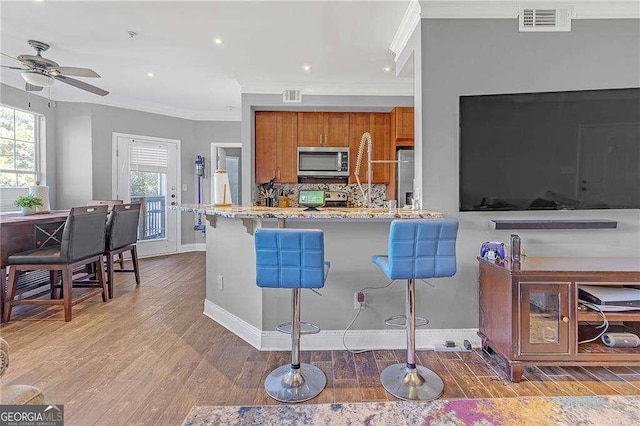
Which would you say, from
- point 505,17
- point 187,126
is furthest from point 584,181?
point 187,126

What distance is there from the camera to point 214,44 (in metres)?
3.23

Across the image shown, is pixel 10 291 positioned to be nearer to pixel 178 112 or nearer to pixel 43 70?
pixel 43 70

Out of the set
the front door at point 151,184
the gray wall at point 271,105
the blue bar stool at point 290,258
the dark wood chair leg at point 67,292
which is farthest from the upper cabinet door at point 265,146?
the blue bar stool at point 290,258

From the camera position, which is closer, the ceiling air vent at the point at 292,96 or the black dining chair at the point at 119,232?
the black dining chair at the point at 119,232

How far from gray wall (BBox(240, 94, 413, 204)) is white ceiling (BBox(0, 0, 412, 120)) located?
94 mm

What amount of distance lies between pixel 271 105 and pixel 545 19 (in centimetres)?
313

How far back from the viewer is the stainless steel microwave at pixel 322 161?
470 centimetres

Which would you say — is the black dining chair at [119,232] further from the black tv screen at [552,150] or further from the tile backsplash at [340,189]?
the black tv screen at [552,150]

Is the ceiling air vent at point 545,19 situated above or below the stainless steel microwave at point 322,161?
above

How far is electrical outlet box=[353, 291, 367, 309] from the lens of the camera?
2.39 metres

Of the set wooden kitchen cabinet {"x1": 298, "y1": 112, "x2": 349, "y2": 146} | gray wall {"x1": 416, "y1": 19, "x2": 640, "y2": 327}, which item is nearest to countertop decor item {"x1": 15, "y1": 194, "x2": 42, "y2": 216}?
wooden kitchen cabinet {"x1": 298, "y1": 112, "x2": 349, "y2": 146}

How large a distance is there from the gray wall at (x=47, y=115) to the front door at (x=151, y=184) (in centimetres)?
83

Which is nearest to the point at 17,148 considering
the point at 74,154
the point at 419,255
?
the point at 74,154

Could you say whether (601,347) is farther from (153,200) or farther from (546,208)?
(153,200)
